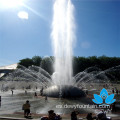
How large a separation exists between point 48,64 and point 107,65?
37.3 m

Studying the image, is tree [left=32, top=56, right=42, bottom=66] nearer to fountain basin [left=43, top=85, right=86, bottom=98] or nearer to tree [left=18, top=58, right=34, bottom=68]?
tree [left=18, top=58, right=34, bottom=68]

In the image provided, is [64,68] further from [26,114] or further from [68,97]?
[26,114]

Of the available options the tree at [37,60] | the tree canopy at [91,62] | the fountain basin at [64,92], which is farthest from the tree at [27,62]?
the fountain basin at [64,92]

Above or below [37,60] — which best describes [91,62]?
below

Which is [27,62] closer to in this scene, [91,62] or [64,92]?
[91,62]

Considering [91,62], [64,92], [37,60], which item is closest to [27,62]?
[37,60]

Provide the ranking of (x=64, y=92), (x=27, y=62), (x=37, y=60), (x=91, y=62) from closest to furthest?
(x=64, y=92) → (x=91, y=62) → (x=27, y=62) → (x=37, y=60)

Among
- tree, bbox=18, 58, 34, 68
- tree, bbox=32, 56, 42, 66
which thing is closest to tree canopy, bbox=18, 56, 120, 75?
tree, bbox=32, 56, 42, 66

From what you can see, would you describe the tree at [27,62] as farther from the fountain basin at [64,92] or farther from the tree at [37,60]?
the fountain basin at [64,92]

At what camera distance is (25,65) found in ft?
342

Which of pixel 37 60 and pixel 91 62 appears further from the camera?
pixel 37 60

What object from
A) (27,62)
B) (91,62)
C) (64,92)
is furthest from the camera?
(27,62)

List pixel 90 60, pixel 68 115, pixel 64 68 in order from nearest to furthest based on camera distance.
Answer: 1. pixel 68 115
2. pixel 64 68
3. pixel 90 60

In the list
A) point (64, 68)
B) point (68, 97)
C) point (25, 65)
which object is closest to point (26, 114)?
point (68, 97)
